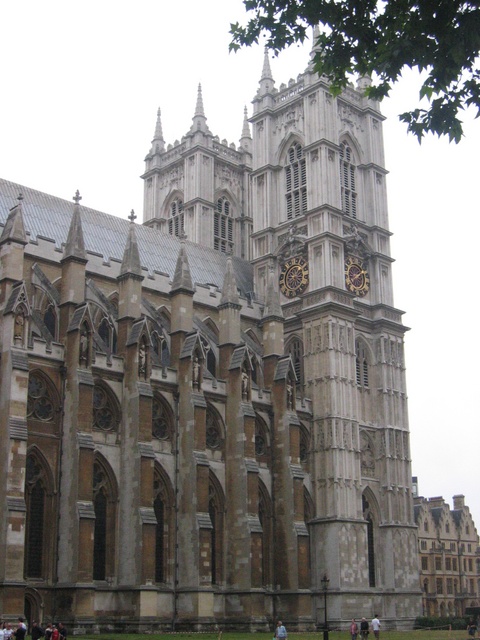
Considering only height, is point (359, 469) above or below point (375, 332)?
below

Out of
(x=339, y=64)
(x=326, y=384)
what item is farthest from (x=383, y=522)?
(x=339, y=64)

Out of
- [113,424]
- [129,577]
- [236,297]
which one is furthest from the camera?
[236,297]

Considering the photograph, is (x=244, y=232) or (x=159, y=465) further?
(x=244, y=232)

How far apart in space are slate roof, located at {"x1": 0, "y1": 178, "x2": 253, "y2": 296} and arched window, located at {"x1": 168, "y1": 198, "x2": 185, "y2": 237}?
21.6ft

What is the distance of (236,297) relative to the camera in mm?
54844

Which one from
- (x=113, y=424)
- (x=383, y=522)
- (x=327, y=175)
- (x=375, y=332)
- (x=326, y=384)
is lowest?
(x=383, y=522)

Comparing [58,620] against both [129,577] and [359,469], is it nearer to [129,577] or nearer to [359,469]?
[129,577]

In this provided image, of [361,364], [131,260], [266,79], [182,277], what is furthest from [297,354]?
[266,79]

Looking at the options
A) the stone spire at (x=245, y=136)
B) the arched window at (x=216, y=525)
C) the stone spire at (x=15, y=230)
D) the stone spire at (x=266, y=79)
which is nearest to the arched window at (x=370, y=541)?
the arched window at (x=216, y=525)

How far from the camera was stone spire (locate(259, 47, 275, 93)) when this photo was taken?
6762 cm

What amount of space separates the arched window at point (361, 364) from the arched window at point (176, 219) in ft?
61.9

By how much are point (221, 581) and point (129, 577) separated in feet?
23.8

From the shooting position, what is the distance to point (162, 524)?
47438mm

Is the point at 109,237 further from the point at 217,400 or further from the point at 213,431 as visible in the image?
the point at 213,431
